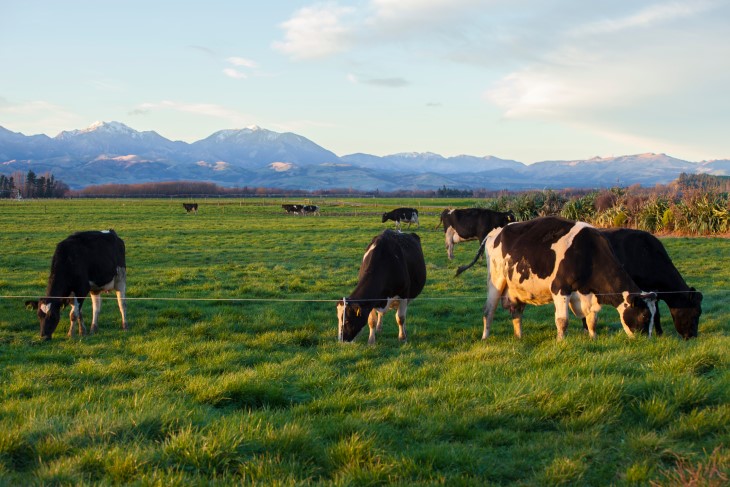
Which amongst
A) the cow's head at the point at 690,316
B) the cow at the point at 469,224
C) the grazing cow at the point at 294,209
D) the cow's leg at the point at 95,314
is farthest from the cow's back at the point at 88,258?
the grazing cow at the point at 294,209

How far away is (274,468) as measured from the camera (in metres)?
4.70

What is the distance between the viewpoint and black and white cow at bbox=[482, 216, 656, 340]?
974cm

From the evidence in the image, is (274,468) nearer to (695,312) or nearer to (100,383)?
(100,383)

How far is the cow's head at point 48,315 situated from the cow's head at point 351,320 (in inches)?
215

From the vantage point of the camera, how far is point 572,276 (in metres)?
9.77

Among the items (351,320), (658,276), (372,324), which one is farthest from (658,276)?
(351,320)

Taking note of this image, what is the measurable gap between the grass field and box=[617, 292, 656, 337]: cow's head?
0.30 metres

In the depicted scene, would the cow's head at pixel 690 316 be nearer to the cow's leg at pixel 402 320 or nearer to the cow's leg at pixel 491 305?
the cow's leg at pixel 491 305

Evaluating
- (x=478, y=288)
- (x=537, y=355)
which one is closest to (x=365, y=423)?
(x=537, y=355)

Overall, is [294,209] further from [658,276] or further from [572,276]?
[572,276]

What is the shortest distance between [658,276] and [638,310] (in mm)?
1880

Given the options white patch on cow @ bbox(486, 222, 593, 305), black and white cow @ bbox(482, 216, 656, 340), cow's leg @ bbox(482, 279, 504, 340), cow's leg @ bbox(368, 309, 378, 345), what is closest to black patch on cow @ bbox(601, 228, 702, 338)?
black and white cow @ bbox(482, 216, 656, 340)

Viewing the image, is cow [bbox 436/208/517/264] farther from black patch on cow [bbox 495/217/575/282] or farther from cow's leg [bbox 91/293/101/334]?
cow's leg [bbox 91/293/101/334]

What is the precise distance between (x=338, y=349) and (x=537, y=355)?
3.18m
